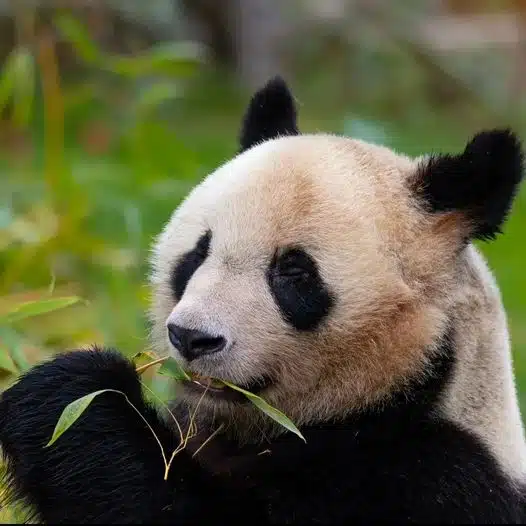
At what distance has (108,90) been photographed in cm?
941

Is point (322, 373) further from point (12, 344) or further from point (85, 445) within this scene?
point (12, 344)

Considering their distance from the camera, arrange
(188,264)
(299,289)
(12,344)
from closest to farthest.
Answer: (299,289) < (188,264) < (12,344)

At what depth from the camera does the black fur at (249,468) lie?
2879 mm

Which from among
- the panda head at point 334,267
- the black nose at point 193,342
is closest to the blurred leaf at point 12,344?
the panda head at point 334,267

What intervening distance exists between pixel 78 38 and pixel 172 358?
2065 mm

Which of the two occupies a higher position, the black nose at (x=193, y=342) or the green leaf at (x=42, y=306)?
the black nose at (x=193, y=342)

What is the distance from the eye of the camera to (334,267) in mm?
3076

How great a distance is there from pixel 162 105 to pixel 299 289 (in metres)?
9.33

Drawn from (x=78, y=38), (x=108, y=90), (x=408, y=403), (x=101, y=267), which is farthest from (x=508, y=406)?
(x=108, y=90)

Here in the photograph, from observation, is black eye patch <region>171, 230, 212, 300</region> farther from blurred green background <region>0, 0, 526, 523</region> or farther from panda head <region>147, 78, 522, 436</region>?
blurred green background <region>0, 0, 526, 523</region>

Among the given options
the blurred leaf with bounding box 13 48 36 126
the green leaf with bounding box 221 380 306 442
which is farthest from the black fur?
the blurred leaf with bounding box 13 48 36 126

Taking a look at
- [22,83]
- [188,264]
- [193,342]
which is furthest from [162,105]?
[193,342]

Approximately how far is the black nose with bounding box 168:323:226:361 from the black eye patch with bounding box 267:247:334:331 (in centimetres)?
27

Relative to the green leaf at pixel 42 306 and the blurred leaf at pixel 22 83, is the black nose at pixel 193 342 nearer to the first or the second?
the green leaf at pixel 42 306
